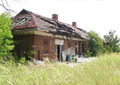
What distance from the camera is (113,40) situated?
24.1 m

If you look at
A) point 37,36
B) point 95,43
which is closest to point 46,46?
point 37,36

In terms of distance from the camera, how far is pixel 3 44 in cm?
895

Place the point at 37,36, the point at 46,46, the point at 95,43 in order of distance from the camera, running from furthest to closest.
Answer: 1. the point at 95,43
2. the point at 46,46
3. the point at 37,36

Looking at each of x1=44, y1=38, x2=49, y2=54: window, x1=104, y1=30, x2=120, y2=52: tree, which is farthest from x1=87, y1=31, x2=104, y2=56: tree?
x1=44, y1=38, x2=49, y2=54: window

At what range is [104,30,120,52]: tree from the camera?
22944 mm

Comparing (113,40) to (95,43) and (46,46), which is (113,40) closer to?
(95,43)

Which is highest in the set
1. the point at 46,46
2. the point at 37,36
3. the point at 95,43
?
the point at 37,36

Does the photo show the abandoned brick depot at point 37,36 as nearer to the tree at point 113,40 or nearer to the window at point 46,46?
the window at point 46,46

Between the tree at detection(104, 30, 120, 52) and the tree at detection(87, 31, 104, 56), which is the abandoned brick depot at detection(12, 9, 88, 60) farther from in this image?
the tree at detection(104, 30, 120, 52)

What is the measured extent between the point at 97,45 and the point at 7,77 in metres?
16.3

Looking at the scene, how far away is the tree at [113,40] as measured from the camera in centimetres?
2294

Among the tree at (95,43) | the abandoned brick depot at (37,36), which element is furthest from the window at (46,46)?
the tree at (95,43)

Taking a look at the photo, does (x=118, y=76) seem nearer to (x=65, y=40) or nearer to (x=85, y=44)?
(x=65, y=40)

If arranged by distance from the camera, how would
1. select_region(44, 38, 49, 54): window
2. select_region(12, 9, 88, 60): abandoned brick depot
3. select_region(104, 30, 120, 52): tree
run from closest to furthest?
select_region(12, 9, 88, 60): abandoned brick depot < select_region(44, 38, 49, 54): window < select_region(104, 30, 120, 52): tree
